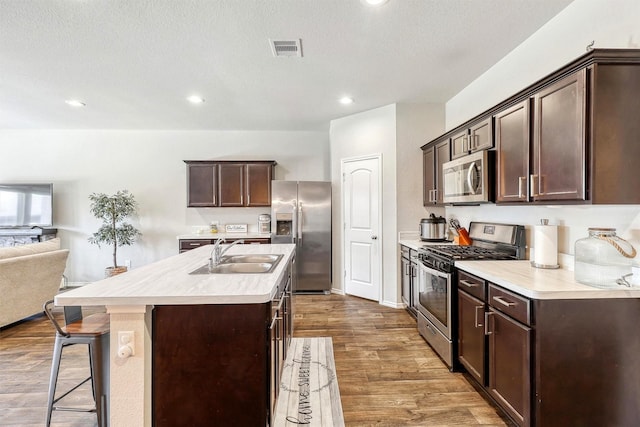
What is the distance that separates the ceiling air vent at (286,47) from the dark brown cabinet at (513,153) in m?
1.80

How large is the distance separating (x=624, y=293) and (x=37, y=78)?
534 cm

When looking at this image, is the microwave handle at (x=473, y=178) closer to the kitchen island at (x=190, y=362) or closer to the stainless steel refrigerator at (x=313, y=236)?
the kitchen island at (x=190, y=362)

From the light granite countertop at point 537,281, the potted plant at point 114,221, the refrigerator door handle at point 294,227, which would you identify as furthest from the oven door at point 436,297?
the potted plant at point 114,221

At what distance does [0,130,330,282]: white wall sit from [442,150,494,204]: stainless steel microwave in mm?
2748

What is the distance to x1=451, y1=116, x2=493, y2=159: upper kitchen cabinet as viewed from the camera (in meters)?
2.52

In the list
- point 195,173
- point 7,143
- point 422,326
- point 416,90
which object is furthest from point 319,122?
point 7,143

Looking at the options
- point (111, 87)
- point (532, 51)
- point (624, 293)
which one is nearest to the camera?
point (624, 293)

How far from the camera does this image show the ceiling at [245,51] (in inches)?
83.3

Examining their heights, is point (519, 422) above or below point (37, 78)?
below

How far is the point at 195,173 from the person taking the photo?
5.04m

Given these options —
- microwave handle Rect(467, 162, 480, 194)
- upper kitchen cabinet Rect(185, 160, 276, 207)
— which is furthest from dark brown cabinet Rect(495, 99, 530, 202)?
upper kitchen cabinet Rect(185, 160, 276, 207)

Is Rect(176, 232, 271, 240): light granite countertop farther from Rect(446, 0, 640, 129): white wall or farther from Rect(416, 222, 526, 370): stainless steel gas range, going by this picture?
Rect(446, 0, 640, 129): white wall

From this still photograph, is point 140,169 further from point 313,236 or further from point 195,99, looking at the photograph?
point 313,236

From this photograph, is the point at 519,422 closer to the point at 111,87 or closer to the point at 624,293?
the point at 624,293
